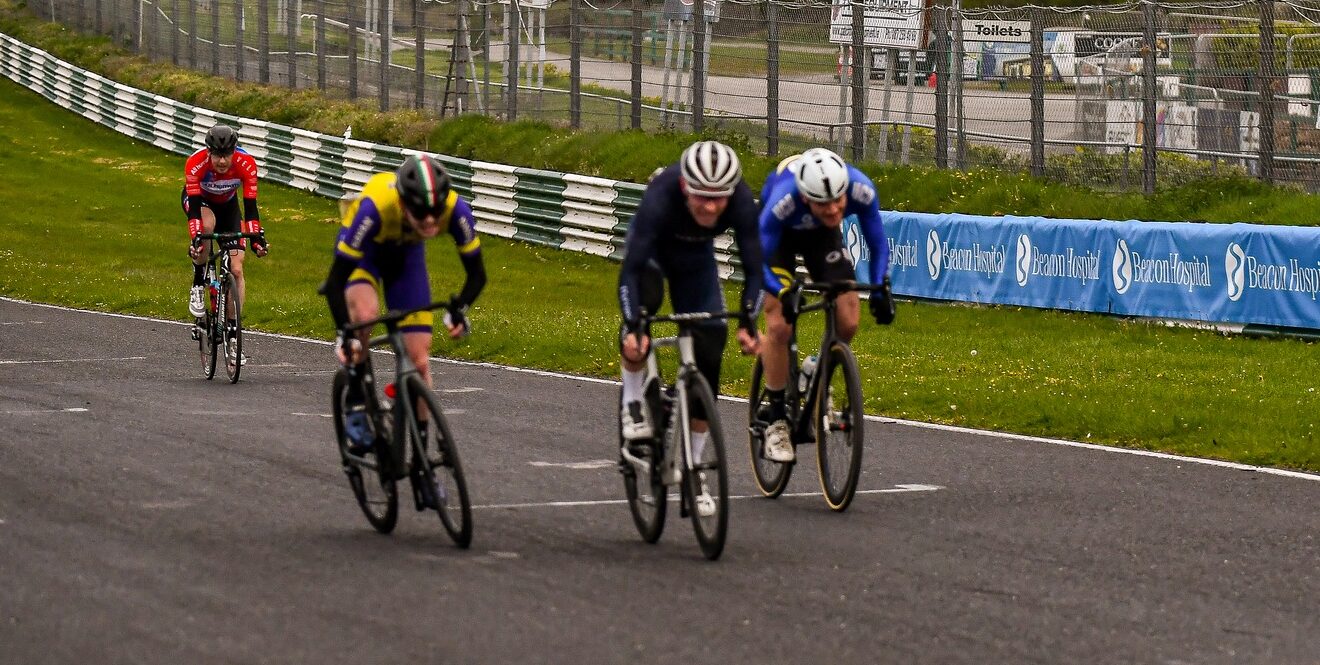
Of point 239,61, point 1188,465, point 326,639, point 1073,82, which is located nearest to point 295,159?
point 239,61

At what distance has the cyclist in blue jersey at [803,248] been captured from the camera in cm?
937

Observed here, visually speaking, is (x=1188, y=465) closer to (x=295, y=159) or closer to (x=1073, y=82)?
(x=1073, y=82)

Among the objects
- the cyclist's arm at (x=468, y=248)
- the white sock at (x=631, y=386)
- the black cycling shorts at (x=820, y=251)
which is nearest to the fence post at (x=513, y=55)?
the black cycling shorts at (x=820, y=251)

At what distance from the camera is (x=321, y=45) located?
39.0 m

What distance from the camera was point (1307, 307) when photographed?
1622 cm

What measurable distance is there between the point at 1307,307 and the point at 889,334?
3959mm

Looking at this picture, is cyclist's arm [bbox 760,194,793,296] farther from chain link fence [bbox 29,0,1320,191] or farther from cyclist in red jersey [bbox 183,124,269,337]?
chain link fence [bbox 29,0,1320,191]

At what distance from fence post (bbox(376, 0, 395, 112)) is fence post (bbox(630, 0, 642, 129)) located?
7825mm

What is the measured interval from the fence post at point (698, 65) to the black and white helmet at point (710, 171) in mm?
18175

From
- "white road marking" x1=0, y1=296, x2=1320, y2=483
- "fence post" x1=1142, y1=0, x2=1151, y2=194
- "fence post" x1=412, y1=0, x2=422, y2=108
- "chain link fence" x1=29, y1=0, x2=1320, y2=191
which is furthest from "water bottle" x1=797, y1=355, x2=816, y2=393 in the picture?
"fence post" x1=412, y1=0, x2=422, y2=108

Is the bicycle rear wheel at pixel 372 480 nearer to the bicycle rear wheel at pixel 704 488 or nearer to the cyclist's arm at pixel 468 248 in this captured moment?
the cyclist's arm at pixel 468 248

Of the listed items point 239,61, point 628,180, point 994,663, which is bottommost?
point 994,663

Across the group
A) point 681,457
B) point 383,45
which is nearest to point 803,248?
point 681,457

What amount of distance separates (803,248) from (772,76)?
51.5 ft
